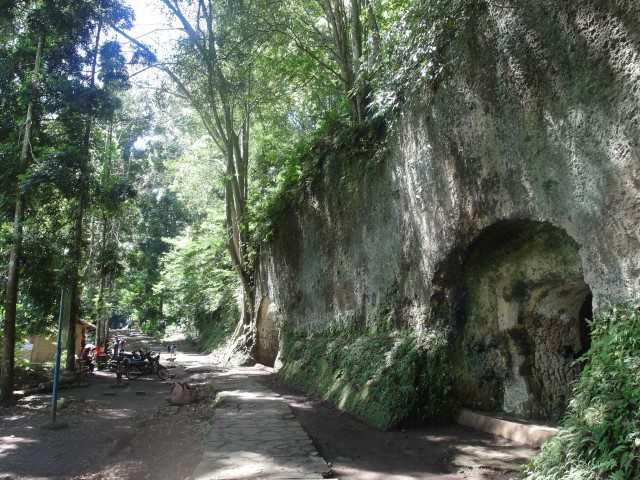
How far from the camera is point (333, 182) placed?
11586 mm

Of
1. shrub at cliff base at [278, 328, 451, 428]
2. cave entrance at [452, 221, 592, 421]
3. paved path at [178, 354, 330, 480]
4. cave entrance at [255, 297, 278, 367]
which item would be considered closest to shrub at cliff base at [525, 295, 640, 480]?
cave entrance at [452, 221, 592, 421]

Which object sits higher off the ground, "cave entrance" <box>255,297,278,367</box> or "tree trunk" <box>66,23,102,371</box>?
"tree trunk" <box>66,23,102,371</box>

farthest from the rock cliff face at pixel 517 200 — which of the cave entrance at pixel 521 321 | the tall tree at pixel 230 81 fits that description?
the tall tree at pixel 230 81

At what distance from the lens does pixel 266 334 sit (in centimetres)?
1747

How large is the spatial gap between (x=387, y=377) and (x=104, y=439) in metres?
4.73

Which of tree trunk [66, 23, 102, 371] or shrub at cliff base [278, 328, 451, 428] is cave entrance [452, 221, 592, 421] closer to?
shrub at cliff base [278, 328, 451, 428]

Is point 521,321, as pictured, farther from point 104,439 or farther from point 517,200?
point 104,439

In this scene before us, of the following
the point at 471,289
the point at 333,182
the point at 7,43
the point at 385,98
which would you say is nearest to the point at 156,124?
the point at 7,43

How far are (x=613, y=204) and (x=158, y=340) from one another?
37.5m

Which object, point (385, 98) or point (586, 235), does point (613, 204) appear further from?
point (385, 98)

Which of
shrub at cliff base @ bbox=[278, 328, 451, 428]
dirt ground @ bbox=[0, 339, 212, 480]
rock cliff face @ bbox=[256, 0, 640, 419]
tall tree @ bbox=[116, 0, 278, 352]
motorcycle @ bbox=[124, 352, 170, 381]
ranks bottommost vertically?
dirt ground @ bbox=[0, 339, 212, 480]

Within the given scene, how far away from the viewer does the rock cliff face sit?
4.55m

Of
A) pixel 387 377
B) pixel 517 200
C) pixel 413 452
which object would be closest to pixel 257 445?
pixel 413 452

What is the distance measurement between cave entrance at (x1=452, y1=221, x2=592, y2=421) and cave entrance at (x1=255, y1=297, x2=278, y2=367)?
10.7 m
